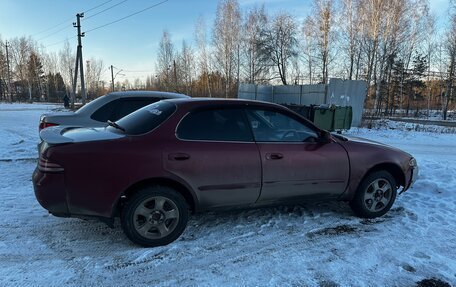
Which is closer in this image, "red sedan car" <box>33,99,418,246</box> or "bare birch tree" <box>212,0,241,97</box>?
"red sedan car" <box>33,99,418,246</box>

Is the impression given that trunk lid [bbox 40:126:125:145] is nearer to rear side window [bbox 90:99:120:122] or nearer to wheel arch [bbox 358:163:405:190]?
rear side window [bbox 90:99:120:122]

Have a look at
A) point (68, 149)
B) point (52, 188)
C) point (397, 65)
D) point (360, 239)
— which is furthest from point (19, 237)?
point (397, 65)

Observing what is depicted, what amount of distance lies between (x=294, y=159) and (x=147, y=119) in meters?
1.80

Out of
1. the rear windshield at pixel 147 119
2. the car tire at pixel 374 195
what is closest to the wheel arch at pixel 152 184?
the rear windshield at pixel 147 119

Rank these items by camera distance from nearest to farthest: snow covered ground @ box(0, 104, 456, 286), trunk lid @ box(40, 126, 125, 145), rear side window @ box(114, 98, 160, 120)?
snow covered ground @ box(0, 104, 456, 286) < trunk lid @ box(40, 126, 125, 145) < rear side window @ box(114, 98, 160, 120)

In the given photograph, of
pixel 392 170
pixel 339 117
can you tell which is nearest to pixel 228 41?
pixel 339 117

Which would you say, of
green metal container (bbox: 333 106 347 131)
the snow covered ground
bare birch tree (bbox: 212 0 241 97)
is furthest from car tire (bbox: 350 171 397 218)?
bare birch tree (bbox: 212 0 241 97)

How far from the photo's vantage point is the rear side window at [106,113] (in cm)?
604

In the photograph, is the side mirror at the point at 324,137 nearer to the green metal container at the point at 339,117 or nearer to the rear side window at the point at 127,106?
the rear side window at the point at 127,106

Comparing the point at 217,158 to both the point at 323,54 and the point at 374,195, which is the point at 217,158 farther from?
the point at 323,54

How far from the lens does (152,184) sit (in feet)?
11.9

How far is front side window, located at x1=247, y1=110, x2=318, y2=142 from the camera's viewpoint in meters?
4.12

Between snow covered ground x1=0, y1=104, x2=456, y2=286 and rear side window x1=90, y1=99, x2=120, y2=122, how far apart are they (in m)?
1.72

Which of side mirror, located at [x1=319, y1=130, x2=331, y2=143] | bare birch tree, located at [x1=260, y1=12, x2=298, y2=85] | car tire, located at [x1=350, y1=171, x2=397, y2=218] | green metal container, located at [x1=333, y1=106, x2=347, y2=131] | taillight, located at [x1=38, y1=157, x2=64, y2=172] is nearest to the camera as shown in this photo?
taillight, located at [x1=38, y1=157, x2=64, y2=172]
